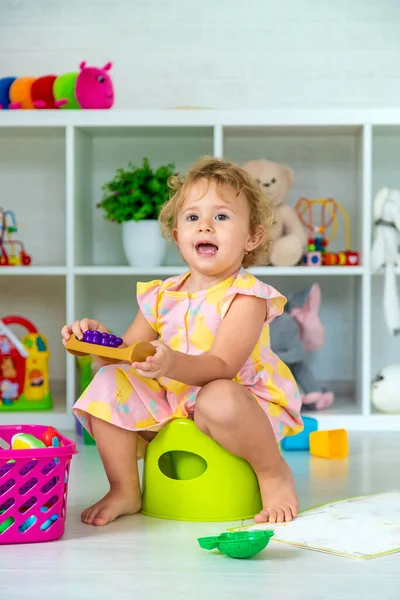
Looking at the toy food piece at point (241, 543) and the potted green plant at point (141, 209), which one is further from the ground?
the potted green plant at point (141, 209)

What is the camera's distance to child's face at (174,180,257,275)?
173 cm

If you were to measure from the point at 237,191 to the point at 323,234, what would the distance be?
115 centimetres

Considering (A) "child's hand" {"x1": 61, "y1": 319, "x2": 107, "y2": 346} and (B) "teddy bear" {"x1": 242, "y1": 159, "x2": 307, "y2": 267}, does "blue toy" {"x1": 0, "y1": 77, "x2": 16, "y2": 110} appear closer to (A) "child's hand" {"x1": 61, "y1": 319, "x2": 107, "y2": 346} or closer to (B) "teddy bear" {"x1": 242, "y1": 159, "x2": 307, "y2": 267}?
(B) "teddy bear" {"x1": 242, "y1": 159, "x2": 307, "y2": 267}

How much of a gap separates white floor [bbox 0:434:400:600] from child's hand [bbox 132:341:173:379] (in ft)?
0.90

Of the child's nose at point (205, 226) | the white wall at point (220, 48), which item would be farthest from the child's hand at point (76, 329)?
the white wall at point (220, 48)

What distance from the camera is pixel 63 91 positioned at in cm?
272

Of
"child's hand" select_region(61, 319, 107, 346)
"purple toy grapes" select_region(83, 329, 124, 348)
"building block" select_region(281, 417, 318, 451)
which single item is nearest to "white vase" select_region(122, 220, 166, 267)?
"building block" select_region(281, 417, 318, 451)

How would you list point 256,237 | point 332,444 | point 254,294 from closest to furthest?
point 254,294 → point 256,237 → point 332,444

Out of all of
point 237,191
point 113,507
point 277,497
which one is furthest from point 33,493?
point 237,191

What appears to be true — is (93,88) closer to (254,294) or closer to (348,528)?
(254,294)

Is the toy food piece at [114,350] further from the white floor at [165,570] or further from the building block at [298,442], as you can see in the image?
the building block at [298,442]

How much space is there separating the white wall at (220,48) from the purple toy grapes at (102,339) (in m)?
1.66

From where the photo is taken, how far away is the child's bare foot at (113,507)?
5.30 feet

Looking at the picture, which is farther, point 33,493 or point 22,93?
point 22,93
